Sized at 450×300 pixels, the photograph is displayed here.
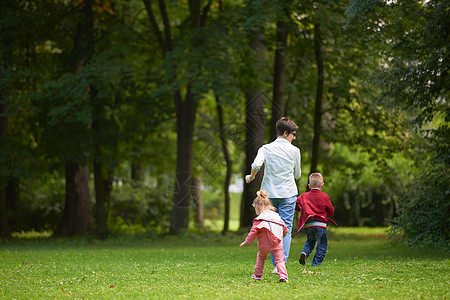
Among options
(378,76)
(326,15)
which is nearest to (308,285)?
(378,76)

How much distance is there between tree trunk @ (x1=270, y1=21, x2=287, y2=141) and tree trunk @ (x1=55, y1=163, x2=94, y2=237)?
7.69 m

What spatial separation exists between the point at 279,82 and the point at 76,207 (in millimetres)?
8669

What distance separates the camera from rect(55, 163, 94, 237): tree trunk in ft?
65.1

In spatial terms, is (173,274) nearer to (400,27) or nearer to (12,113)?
(400,27)

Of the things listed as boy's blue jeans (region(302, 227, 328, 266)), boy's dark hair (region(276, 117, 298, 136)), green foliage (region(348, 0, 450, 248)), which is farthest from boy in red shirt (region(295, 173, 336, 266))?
green foliage (region(348, 0, 450, 248))

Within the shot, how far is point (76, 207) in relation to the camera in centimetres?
2003

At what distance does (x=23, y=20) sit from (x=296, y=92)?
9.30 metres

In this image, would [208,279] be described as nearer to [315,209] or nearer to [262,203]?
[262,203]

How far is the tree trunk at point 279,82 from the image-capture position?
16.1m

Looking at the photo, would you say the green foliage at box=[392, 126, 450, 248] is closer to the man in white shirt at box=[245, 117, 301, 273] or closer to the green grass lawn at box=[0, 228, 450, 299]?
the green grass lawn at box=[0, 228, 450, 299]

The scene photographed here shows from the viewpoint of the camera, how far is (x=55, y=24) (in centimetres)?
1936

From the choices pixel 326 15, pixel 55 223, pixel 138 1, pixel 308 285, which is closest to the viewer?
pixel 308 285

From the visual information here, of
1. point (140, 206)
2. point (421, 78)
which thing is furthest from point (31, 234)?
point (421, 78)

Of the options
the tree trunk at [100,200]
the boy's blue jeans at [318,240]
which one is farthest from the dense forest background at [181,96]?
the boy's blue jeans at [318,240]
